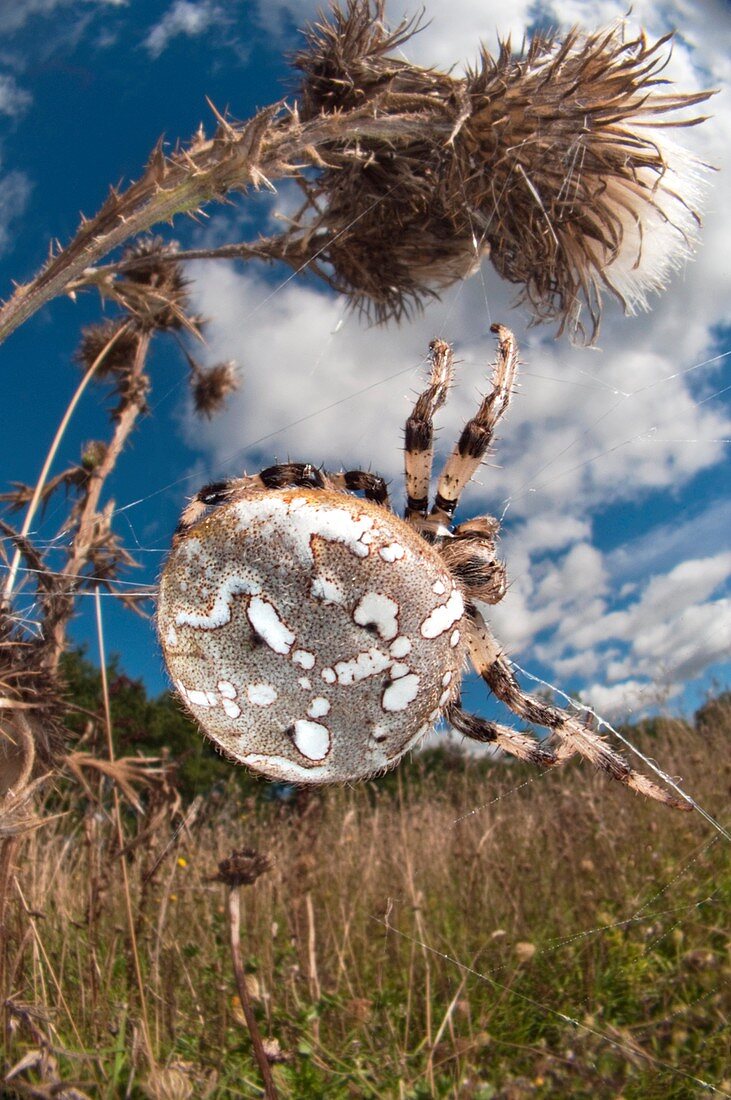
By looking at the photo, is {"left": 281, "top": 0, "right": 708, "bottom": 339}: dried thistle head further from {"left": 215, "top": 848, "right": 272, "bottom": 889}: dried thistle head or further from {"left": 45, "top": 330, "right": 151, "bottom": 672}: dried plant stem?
{"left": 215, "top": 848, "right": 272, "bottom": 889}: dried thistle head

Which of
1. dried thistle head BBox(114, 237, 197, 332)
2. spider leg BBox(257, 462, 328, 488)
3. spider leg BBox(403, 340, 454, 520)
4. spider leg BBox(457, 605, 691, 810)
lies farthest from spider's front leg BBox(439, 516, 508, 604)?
dried thistle head BBox(114, 237, 197, 332)

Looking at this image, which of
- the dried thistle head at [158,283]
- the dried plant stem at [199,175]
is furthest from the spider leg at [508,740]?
the dried thistle head at [158,283]

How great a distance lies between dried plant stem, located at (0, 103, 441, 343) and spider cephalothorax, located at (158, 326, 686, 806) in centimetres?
209

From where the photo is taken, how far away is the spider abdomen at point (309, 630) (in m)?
Result: 0.84

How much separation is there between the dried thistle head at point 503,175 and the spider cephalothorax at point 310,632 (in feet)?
5.29

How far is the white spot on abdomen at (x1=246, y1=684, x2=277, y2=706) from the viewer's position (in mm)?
864

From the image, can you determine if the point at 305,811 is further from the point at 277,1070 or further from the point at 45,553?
the point at 45,553

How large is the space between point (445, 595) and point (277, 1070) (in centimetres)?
229

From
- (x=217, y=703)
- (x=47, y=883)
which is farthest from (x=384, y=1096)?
(x=47, y=883)

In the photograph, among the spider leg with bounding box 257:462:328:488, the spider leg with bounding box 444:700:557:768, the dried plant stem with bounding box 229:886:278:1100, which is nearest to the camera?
the spider leg with bounding box 257:462:328:488

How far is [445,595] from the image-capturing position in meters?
0.89

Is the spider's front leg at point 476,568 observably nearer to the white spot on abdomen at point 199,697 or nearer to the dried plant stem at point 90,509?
the white spot on abdomen at point 199,697

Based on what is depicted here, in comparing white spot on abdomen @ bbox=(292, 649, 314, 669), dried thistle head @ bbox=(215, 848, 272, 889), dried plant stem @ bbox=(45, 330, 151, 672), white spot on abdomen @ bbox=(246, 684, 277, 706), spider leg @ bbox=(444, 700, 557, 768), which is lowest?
dried thistle head @ bbox=(215, 848, 272, 889)

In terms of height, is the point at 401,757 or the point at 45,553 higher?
the point at 45,553
